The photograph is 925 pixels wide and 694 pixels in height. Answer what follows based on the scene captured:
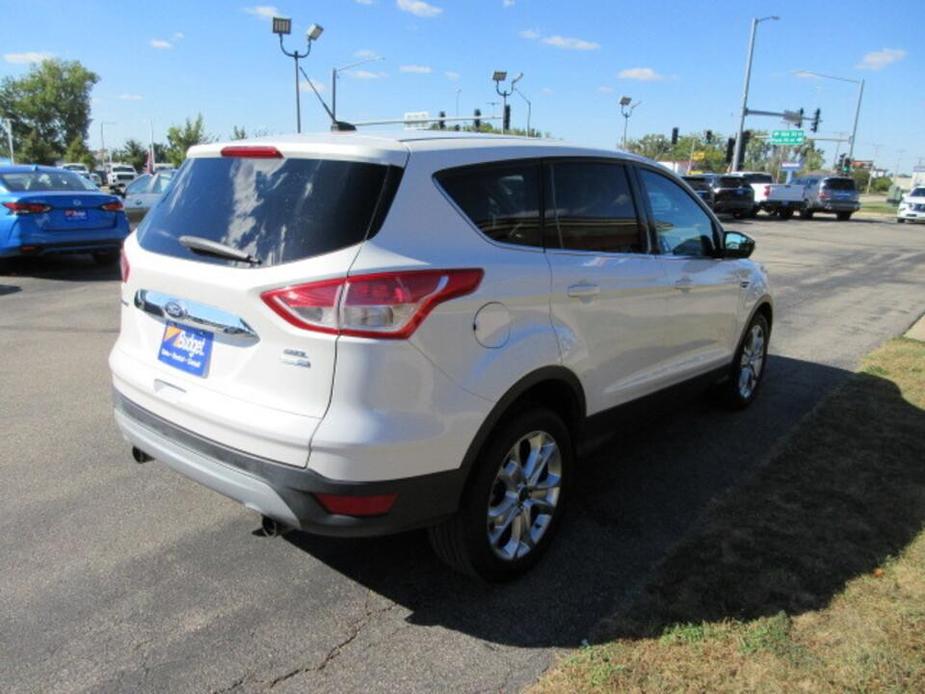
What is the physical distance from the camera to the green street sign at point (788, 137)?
202 feet

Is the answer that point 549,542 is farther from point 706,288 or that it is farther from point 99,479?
point 99,479

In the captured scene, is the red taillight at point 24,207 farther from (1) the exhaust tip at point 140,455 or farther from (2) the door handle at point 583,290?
(2) the door handle at point 583,290

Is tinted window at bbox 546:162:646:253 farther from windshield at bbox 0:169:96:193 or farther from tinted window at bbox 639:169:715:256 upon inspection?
windshield at bbox 0:169:96:193

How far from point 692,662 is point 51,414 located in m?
4.37

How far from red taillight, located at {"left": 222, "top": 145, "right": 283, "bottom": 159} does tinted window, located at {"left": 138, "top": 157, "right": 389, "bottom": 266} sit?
2 cm

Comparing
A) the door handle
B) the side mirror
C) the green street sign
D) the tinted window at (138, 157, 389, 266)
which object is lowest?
the door handle

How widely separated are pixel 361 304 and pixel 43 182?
10.3 m

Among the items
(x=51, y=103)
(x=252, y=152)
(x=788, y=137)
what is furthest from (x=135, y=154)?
(x=252, y=152)

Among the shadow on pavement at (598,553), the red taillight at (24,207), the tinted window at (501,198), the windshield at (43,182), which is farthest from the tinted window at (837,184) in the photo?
the tinted window at (501,198)

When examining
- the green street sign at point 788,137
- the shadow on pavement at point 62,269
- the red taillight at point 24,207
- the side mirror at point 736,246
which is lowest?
the shadow on pavement at point 62,269

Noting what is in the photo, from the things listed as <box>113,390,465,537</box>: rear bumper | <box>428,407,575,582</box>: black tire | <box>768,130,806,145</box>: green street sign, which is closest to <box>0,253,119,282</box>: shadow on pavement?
<box>113,390,465,537</box>: rear bumper

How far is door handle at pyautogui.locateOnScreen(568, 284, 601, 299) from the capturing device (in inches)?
124

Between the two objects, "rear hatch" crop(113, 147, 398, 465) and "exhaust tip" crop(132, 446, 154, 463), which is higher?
"rear hatch" crop(113, 147, 398, 465)

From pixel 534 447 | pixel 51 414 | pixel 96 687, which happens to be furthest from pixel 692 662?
pixel 51 414
